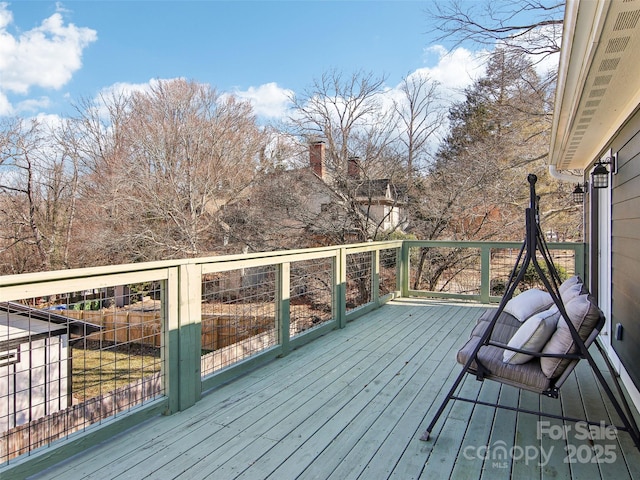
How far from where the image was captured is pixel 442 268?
31.6 feet

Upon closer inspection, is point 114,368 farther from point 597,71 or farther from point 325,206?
point 325,206

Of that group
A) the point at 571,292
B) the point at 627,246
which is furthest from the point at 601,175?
the point at 571,292

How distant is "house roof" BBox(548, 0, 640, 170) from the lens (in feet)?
5.38

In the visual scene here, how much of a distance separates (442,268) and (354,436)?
7.89 metres

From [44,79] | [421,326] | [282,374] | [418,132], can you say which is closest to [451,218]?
[418,132]

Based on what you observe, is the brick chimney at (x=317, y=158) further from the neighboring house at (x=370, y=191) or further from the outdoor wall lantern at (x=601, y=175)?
the outdoor wall lantern at (x=601, y=175)

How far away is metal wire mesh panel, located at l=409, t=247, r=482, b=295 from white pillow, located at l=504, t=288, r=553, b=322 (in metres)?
5.83

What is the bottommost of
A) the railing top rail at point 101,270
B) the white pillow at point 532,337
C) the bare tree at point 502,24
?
the white pillow at point 532,337

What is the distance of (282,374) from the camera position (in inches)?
126

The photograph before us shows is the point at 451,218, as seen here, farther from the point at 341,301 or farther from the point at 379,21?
the point at 341,301

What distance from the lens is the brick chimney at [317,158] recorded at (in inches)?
426

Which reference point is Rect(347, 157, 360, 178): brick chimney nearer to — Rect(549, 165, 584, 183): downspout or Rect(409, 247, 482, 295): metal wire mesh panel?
Rect(409, 247, 482, 295): metal wire mesh panel

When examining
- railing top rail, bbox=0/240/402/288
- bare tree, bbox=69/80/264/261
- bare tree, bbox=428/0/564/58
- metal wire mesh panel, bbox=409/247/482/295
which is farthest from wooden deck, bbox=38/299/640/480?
bare tree, bbox=69/80/264/261

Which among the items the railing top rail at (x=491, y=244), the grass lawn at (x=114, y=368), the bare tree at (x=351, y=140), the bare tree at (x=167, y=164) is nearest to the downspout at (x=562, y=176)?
the railing top rail at (x=491, y=244)
